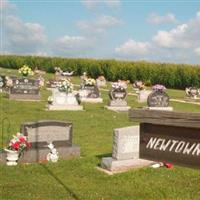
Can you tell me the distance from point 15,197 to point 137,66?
1889 inches

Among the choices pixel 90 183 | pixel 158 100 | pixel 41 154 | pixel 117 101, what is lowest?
pixel 41 154

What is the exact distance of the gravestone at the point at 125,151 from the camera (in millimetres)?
8742

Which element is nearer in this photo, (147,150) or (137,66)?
(147,150)

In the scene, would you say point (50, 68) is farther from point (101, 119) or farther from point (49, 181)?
point (49, 181)

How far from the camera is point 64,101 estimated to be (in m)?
24.3

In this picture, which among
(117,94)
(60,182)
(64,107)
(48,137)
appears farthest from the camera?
(117,94)

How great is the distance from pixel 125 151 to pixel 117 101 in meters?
16.7

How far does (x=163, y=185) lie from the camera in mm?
7551

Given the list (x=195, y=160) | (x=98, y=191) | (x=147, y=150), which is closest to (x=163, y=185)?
(x=98, y=191)

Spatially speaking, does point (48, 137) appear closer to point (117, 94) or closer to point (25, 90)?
point (117, 94)

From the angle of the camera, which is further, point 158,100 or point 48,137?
point 158,100

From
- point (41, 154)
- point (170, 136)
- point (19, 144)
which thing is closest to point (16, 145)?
point (19, 144)

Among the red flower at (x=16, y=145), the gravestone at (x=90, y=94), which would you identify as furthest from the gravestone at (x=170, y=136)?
the gravestone at (x=90, y=94)

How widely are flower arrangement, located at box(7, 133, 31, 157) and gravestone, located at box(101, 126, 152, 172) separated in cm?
256
